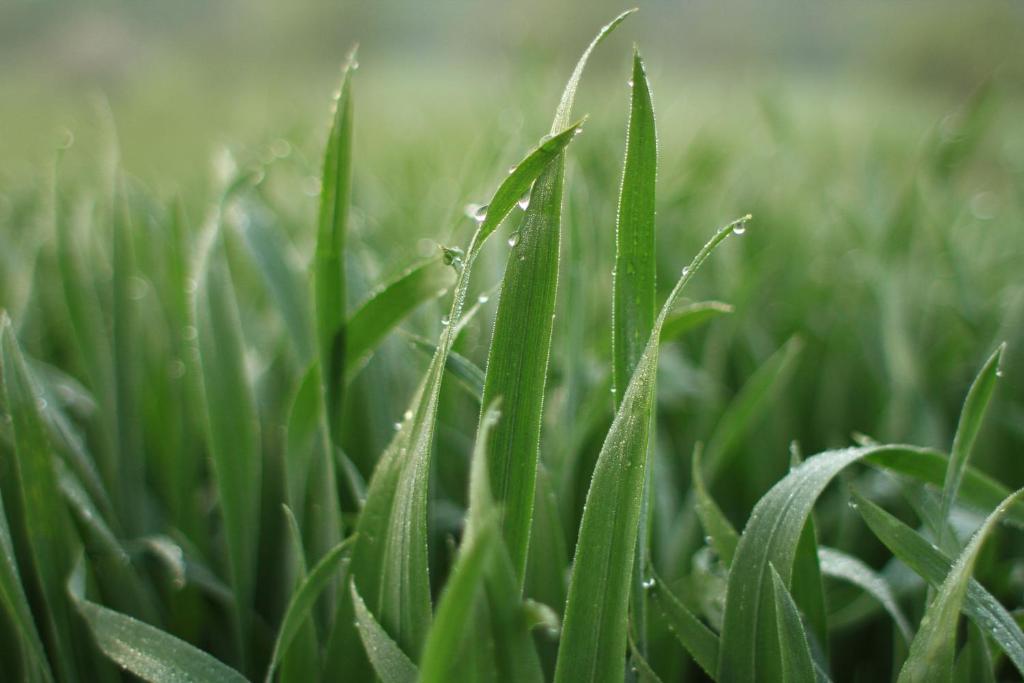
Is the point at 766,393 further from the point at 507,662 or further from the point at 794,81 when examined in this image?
the point at 794,81

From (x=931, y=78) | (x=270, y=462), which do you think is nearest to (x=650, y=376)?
(x=270, y=462)

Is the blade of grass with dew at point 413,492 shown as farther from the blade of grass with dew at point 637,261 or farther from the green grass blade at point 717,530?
the green grass blade at point 717,530

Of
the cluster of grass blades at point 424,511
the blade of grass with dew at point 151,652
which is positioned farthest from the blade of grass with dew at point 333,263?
the blade of grass with dew at point 151,652

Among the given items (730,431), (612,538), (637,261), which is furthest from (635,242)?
(730,431)

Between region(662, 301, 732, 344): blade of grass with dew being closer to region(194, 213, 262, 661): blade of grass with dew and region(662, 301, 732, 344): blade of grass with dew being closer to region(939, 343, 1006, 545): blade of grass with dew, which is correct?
region(939, 343, 1006, 545): blade of grass with dew

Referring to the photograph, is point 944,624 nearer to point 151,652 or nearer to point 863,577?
point 863,577

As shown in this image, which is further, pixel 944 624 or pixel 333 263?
pixel 333 263

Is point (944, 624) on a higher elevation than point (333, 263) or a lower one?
lower
